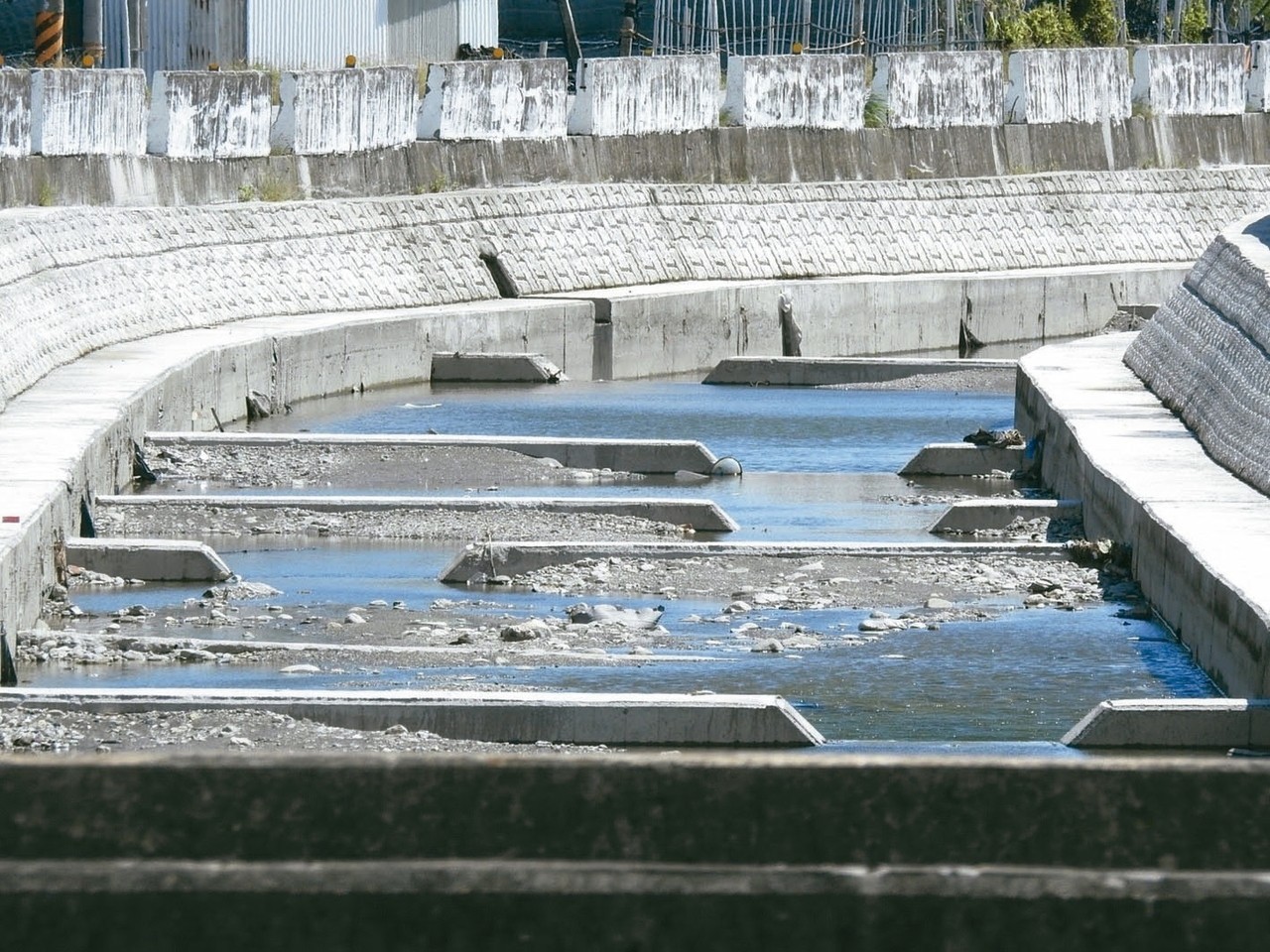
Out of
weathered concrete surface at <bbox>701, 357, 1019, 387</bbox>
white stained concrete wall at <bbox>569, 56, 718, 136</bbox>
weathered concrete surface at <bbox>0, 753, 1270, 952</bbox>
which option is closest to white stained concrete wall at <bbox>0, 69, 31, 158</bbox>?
weathered concrete surface at <bbox>701, 357, 1019, 387</bbox>

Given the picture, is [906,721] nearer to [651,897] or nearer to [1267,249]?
[651,897]

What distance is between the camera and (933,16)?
45094 mm

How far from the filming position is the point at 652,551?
13.0 m

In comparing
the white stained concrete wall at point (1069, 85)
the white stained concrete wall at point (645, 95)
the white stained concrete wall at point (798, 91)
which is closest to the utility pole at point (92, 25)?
the white stained concrete wall at point (645, 95)

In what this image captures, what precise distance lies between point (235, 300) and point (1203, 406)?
31.4 ft

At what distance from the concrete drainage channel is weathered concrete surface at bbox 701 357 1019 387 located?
7.10m

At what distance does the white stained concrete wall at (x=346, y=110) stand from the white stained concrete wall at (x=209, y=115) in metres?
0.32

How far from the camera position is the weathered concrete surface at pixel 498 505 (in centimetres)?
1452

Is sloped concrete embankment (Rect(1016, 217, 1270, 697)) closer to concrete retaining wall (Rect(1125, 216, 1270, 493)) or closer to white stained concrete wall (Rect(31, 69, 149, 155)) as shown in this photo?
concrete retaining wall (Rect(1125, 216, 1270, 493))

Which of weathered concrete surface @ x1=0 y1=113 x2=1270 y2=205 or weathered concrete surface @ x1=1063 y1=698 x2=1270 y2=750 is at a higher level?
weathered concrete surface @ x1=0 y1=113 x2=1270 y2=205

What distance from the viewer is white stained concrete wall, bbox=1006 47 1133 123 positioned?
112ft

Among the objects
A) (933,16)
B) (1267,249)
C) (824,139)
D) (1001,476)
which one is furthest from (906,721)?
(933,16)

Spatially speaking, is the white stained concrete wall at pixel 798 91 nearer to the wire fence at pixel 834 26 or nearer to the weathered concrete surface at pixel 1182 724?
the wire fence at pixel 834 26

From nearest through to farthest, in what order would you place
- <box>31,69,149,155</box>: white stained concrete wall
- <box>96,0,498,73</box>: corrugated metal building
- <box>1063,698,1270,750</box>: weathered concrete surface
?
<box>1063,698,1270,750</box>: weathered concrete surface
<box>31,69,149,155</box>: white stained concrete wall
<box>96,0,498,73</box>: corrugated metal building
